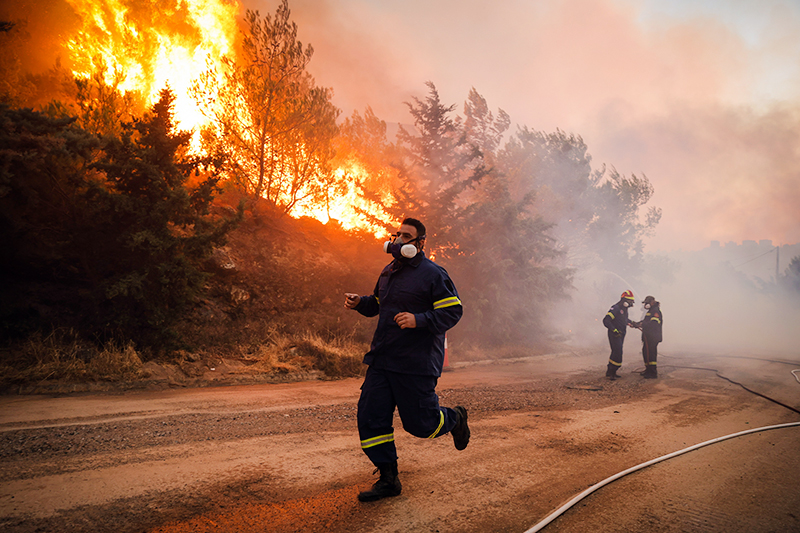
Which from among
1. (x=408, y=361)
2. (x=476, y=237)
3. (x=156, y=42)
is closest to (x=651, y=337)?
(x=476, y=237)

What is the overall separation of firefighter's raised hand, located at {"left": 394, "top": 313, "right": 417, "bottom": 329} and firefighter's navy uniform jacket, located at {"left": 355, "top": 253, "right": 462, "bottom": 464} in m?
0.06

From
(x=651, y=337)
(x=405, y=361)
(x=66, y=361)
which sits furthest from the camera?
(x=651, y=337)

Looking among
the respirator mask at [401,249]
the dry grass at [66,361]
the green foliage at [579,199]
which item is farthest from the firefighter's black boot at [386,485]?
the green foliage at [579,199]

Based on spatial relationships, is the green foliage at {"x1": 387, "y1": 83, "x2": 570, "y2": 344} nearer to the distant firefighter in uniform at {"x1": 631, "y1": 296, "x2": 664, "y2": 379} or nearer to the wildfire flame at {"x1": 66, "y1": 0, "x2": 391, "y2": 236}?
the distant firefighter in uniform at {"x1": 631, "y1": 296, "x2": 664, "y2": 379}

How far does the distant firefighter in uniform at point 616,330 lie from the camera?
459 inches

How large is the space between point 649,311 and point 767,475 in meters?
9.34

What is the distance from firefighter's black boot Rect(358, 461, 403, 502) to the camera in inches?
132

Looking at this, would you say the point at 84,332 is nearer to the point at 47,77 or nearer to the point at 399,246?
the point at 399,246

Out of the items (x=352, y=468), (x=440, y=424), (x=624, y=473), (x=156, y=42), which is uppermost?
(x=156, y=42)

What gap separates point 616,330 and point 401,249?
34.2 ft

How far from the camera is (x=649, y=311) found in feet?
41.4

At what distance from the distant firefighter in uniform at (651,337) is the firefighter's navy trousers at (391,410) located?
10.6 metres

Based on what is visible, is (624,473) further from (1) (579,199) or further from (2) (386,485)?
(1) (579,199)

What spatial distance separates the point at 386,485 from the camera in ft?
11.2
